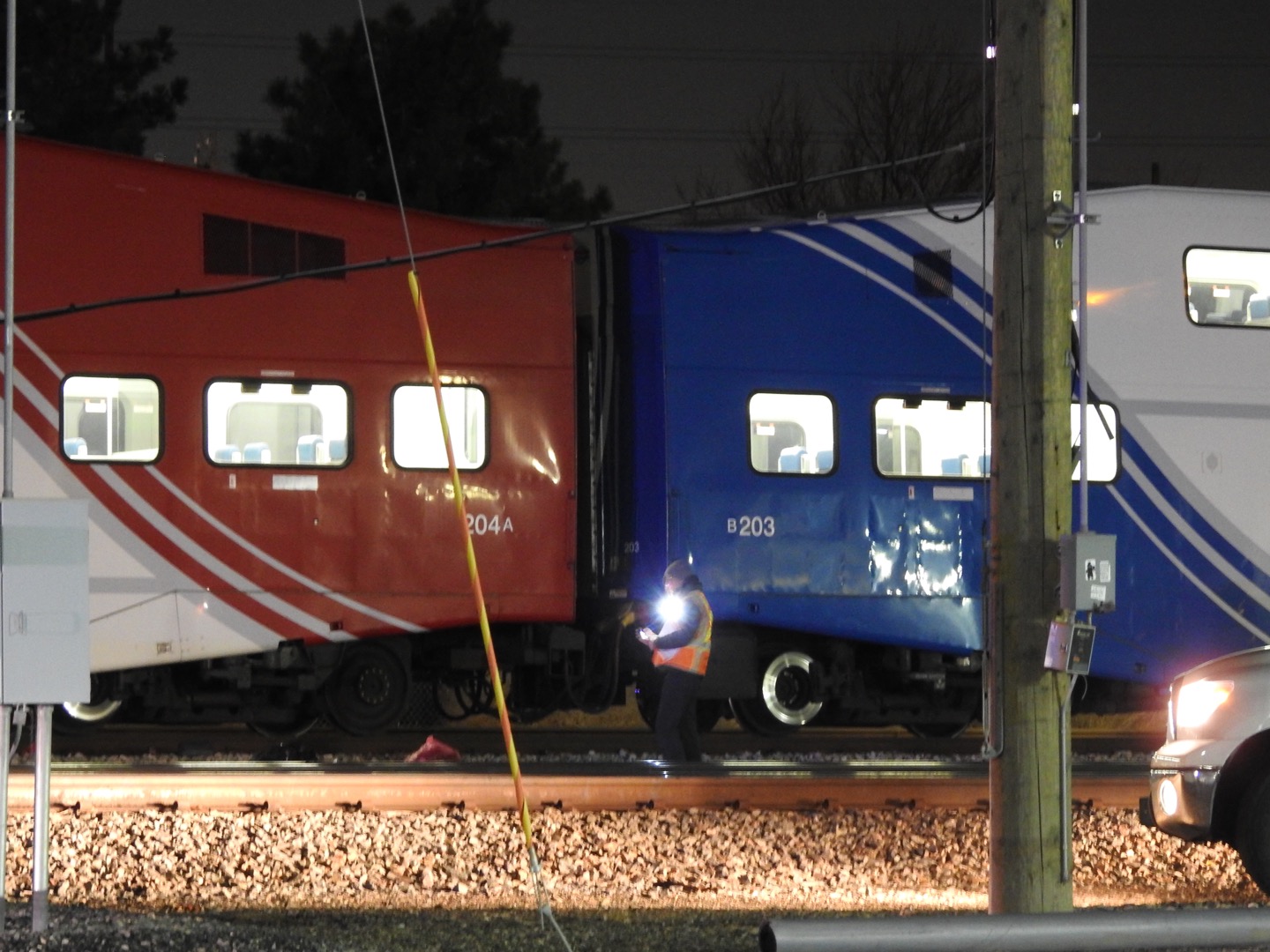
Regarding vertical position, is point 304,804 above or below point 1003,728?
below

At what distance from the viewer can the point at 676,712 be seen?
516 inches

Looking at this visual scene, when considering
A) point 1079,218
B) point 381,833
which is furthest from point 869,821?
point 1079,218

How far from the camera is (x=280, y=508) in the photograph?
554 inches

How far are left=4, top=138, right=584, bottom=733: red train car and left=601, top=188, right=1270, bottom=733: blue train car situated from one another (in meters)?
0.94

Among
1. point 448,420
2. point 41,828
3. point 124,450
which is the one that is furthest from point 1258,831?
point 124,450

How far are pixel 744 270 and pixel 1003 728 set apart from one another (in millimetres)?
7787

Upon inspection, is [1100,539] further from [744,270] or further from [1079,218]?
[744,270]

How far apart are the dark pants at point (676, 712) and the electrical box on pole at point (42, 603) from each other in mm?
6047

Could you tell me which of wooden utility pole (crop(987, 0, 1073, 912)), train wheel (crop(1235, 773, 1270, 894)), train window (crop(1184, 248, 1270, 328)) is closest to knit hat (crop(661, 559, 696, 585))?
train window (crop(1184, 248, 1270, 328))

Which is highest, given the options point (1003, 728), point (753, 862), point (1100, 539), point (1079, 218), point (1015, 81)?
point (1015, 81)

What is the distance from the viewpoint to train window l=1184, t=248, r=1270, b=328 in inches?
609

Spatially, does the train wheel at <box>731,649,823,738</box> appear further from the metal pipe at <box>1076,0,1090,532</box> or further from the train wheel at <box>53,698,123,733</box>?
the metal pipe at <box>1076,0,1090,532</box>

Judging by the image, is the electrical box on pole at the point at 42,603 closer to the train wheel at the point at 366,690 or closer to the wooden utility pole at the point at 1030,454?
the wooden utility pole at the point at 1030,454

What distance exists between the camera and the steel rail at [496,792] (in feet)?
33.3
